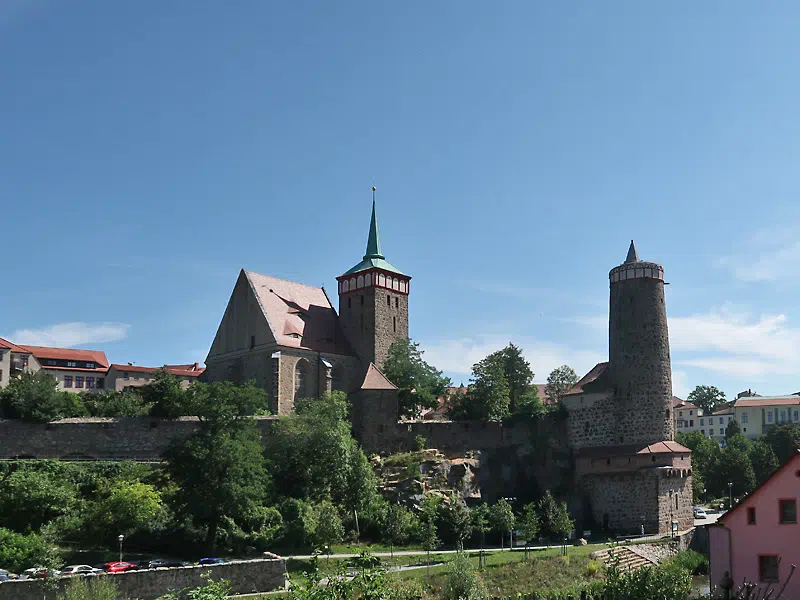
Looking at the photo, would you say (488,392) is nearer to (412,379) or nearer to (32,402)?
(412,379)

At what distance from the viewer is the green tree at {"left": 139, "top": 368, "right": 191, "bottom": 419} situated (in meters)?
55.4

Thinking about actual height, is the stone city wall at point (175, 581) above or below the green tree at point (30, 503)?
below

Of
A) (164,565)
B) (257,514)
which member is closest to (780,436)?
(257,514)

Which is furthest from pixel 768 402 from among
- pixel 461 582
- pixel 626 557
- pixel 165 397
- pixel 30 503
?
pixel 30 503

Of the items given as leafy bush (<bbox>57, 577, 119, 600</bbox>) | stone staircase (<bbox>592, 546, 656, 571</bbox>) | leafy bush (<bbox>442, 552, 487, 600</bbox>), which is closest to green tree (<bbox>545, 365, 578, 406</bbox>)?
stone staircase (<bbox>592, 546, 656, 571</bbox>)

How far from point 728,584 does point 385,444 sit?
4849 centimetres

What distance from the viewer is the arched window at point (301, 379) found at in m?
65.4

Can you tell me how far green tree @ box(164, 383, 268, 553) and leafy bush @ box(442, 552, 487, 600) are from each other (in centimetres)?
1224

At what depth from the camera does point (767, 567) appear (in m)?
27.2

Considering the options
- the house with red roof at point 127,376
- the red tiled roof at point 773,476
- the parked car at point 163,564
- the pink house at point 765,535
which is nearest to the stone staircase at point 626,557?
the pink house at point 765,535

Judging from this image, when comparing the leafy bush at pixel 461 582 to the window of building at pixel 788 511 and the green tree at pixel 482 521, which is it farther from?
the green tree at pixel 482 521

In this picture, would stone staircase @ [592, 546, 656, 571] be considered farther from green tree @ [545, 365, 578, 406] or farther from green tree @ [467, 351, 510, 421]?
green tree @ [545, 365, 578, 406]

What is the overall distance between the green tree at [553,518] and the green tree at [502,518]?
6.83 feet

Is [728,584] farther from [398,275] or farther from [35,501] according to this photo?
[398,275]
